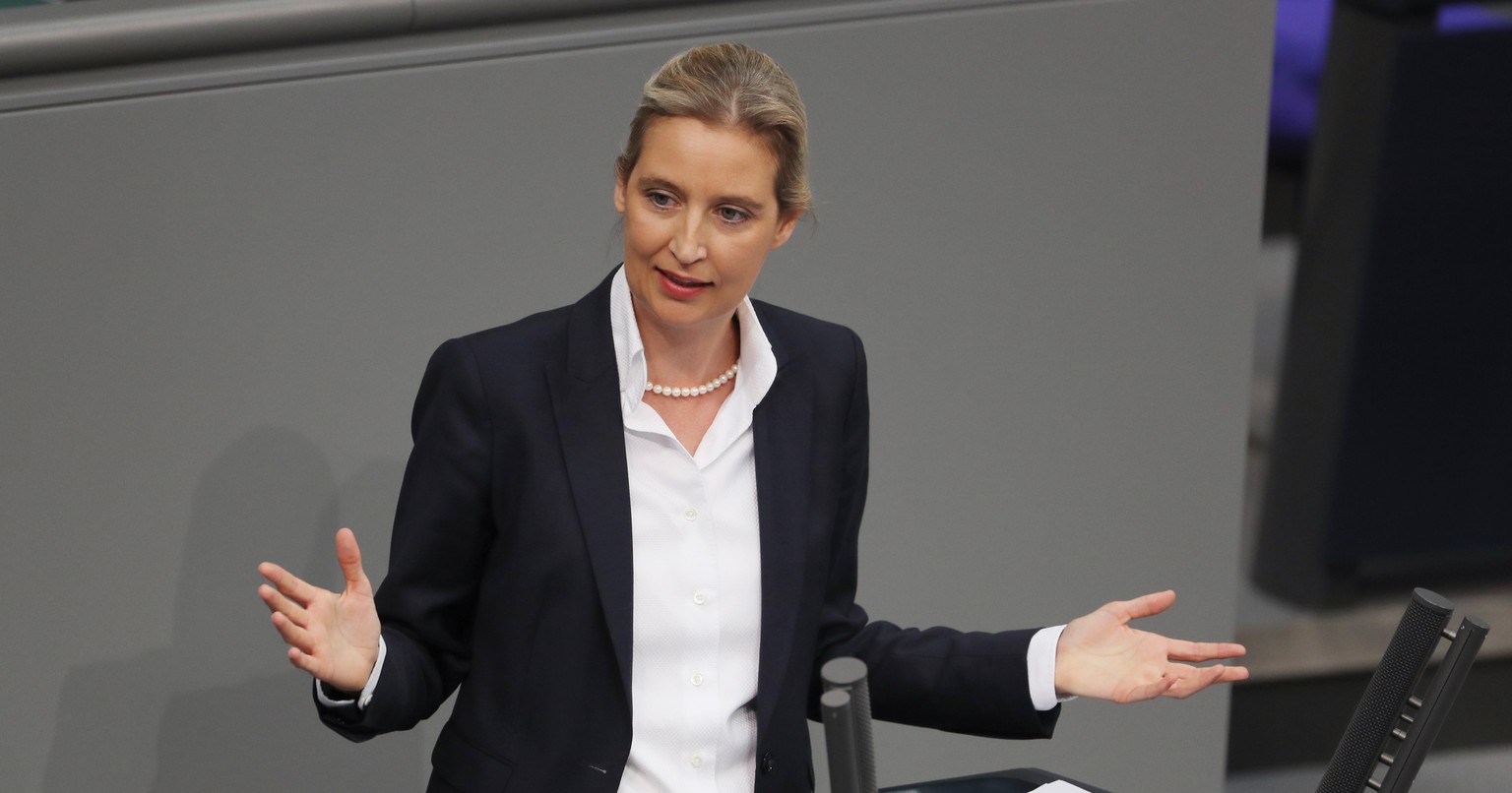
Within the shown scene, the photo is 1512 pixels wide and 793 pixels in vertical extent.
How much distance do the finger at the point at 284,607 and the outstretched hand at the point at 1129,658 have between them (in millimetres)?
795

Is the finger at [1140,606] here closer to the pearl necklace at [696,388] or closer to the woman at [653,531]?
the woman at [653,531]

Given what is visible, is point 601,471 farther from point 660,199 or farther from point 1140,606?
point 1140,606

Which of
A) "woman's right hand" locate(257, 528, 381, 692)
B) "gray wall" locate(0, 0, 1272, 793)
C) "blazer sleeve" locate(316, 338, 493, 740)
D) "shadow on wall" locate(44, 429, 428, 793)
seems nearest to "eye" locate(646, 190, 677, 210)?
"blazer sleeve" locate(316, 338, 493, 740)

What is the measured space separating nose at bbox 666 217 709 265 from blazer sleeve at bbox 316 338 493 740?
25 cm

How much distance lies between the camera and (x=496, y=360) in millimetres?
1873

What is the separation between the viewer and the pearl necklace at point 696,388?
1930 millimetres

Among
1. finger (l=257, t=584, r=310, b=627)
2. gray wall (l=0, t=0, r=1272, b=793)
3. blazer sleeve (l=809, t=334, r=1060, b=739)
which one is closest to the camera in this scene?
finger (l=257, t=584, r=310, b=627)

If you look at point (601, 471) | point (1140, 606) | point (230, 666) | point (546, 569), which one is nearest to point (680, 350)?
point (601, 471)

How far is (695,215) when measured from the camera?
1.79 m

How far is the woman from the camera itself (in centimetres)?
180

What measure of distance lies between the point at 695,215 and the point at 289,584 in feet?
1.71

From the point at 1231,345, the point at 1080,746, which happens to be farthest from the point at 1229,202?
the point at 1080,746

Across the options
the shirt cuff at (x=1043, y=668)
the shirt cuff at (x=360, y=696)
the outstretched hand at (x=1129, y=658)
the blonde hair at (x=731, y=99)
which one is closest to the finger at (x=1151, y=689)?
the outstretched hand at (x=1129, y=658)

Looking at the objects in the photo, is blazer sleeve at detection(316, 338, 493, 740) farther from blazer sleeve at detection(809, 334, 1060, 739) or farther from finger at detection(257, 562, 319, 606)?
blazer sleeve at detection(809, 334, 1060, 739)
